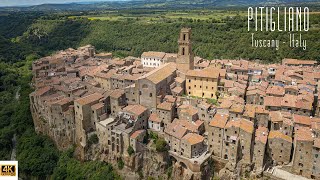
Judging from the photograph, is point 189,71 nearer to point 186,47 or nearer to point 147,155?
point 186,47

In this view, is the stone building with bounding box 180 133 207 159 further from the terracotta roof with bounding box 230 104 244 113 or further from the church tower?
the church tower

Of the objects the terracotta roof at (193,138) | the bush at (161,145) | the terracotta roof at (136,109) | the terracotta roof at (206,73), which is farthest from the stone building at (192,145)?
the terracotta roof at (206,73)

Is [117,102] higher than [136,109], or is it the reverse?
[117,102]

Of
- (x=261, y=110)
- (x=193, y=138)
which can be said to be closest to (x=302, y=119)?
(x=261, y=110)

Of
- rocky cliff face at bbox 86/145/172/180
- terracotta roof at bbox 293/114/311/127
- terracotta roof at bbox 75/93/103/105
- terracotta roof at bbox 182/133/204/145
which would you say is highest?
terracotta roof at bbox 75/93/103/105

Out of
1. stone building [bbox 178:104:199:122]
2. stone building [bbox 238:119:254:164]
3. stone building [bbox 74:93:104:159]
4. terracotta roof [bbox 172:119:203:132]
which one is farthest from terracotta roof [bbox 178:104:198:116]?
stone building [bbox 74:93:104:159]

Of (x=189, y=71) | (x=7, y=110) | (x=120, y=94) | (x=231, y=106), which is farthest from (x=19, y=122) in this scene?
(x=231, y=106)

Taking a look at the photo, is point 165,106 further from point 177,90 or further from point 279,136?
point 279,136
